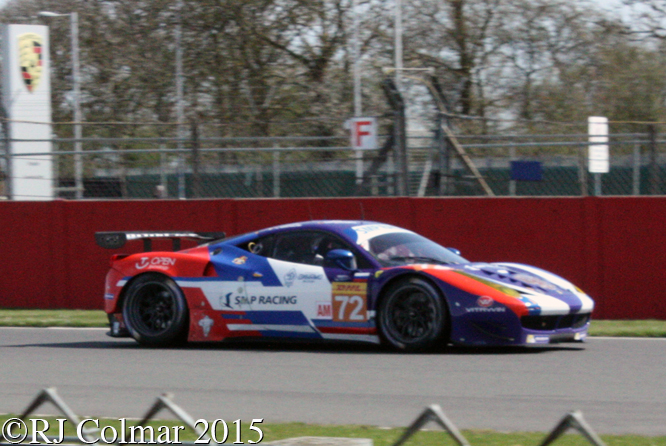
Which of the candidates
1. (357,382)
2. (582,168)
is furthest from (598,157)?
(357,382)

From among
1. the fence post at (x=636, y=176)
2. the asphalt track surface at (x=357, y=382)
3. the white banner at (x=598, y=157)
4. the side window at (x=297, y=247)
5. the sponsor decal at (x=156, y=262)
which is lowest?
the asphalt track surface at (x=357, y=382)

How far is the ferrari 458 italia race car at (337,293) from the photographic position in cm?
880

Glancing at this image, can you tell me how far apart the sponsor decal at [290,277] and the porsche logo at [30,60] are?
17.3 m

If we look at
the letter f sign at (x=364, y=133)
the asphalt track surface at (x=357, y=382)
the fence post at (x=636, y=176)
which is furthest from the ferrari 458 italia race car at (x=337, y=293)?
the letter f sign at (x=364, y=133)

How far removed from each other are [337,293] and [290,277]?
1.79 ft

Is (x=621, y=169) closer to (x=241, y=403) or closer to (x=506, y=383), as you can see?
(x=506, y=383)

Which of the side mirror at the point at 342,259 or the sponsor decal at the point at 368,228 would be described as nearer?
the side mirror at the point at 342,259

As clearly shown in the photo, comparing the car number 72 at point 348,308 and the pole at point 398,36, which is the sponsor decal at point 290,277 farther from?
the pole at point 398,36

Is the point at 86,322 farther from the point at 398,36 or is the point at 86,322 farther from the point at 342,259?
the point at 398,36

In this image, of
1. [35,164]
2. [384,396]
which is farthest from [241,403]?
[35,164]

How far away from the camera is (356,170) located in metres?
14.0

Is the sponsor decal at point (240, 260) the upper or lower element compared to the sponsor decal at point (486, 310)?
upper

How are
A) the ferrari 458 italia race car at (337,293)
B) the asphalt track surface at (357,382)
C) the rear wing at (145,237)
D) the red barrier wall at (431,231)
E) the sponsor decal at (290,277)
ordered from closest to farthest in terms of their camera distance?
the asphalt track surface at (357,382)
the ferrari 458 italia race car at (337,293)
the sponsor decal at (290,277)
the rear wing at (145,237)
the red barrier wall at (431,231)

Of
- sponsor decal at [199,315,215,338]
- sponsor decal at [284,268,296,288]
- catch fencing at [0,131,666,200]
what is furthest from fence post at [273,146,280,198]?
sponsor decal at [284,268,296,288]
